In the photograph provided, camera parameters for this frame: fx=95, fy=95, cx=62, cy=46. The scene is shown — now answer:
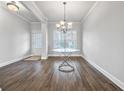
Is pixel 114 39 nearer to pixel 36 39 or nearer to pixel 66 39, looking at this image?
pixel 66 39

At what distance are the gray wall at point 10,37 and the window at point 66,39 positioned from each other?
9.30 ft

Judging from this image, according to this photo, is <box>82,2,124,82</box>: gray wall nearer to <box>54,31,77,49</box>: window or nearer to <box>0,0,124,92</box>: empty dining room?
<box>0,0,124,92</box>: empty dining room

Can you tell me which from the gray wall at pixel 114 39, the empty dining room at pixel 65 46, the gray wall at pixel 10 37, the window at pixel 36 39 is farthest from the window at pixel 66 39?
the gray wall at pixel 114 39

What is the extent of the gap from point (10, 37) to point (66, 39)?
172 inches

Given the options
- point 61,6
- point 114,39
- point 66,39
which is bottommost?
point 114,39

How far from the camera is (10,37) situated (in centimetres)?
530

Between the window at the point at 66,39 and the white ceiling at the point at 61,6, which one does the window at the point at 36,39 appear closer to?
the window at the point at 66,39

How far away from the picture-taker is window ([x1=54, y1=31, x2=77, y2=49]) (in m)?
8.23

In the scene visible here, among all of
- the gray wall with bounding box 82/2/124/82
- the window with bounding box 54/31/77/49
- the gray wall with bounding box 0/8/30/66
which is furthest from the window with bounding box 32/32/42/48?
the gray wall with bounding box 82/2/124/82

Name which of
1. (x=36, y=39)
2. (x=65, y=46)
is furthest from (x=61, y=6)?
(x=36, y=39)

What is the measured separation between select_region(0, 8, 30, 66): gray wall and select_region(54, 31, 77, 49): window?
2835 mm

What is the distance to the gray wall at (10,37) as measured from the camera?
15.2 feet

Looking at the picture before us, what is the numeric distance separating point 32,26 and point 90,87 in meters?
7.43

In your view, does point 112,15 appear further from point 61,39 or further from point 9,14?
point 61,39
